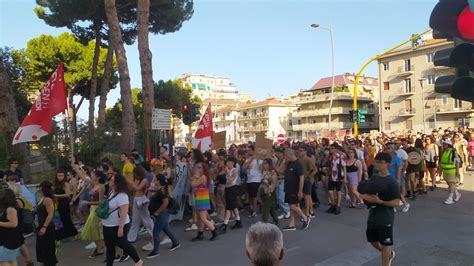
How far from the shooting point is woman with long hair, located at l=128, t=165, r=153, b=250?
657 centimetres

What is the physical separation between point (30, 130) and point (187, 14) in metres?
14.6

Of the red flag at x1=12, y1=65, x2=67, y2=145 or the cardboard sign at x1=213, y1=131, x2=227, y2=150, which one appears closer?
the red flag at x1=12, y1=65, x2=67, y2=145

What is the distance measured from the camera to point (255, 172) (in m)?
9.23

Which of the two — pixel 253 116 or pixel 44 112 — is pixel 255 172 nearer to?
pixel 44 112

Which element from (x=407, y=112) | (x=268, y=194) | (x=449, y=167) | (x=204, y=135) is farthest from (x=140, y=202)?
(x=407, y=112)

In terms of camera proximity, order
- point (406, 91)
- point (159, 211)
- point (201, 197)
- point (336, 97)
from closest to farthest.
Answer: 1. point (159, 211)
2. point (201, 197)
3. point (406, 91)
4. point (336, 97)

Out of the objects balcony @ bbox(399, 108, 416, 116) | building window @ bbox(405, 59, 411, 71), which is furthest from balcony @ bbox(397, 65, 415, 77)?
balcony @ bbox(399, 108, 416, 116)

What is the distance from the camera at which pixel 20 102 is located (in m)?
24.9

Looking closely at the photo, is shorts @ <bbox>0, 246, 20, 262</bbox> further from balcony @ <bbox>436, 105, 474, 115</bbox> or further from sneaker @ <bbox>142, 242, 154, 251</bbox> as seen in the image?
balcony @ <bbox>436, 105, 474, 115</bbox>

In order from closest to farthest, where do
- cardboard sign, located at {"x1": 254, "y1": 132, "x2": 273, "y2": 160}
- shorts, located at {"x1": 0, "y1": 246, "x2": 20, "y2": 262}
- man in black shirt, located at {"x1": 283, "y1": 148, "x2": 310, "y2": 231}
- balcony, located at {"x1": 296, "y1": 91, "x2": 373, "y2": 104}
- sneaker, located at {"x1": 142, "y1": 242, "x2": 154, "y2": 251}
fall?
1. shorts, located at {"x1": 0, "y1": 246, "x2": 20, "y2": 262}
2. sneaker, located at {"x1": 142, "y1": 242, "x2": 154, "y2": 251}
3. man in black shirt, located at {"x1": 283, "y1": 148, "x2": 310, "y2": 231}
4. cardboard sign, located at {"x1": 254, "y1": 132, "x2": 273, "y2": 160}
5. balcony, located at {"x1": 296, "y1": 91, "x2": 373, "y2": 104}

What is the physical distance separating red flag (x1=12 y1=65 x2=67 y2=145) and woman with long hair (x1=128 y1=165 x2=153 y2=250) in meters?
2.84

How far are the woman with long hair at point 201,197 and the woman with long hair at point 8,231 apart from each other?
10.1ft

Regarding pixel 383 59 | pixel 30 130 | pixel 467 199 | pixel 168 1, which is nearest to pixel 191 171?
pixel 30 130

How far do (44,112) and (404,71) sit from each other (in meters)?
55.2
